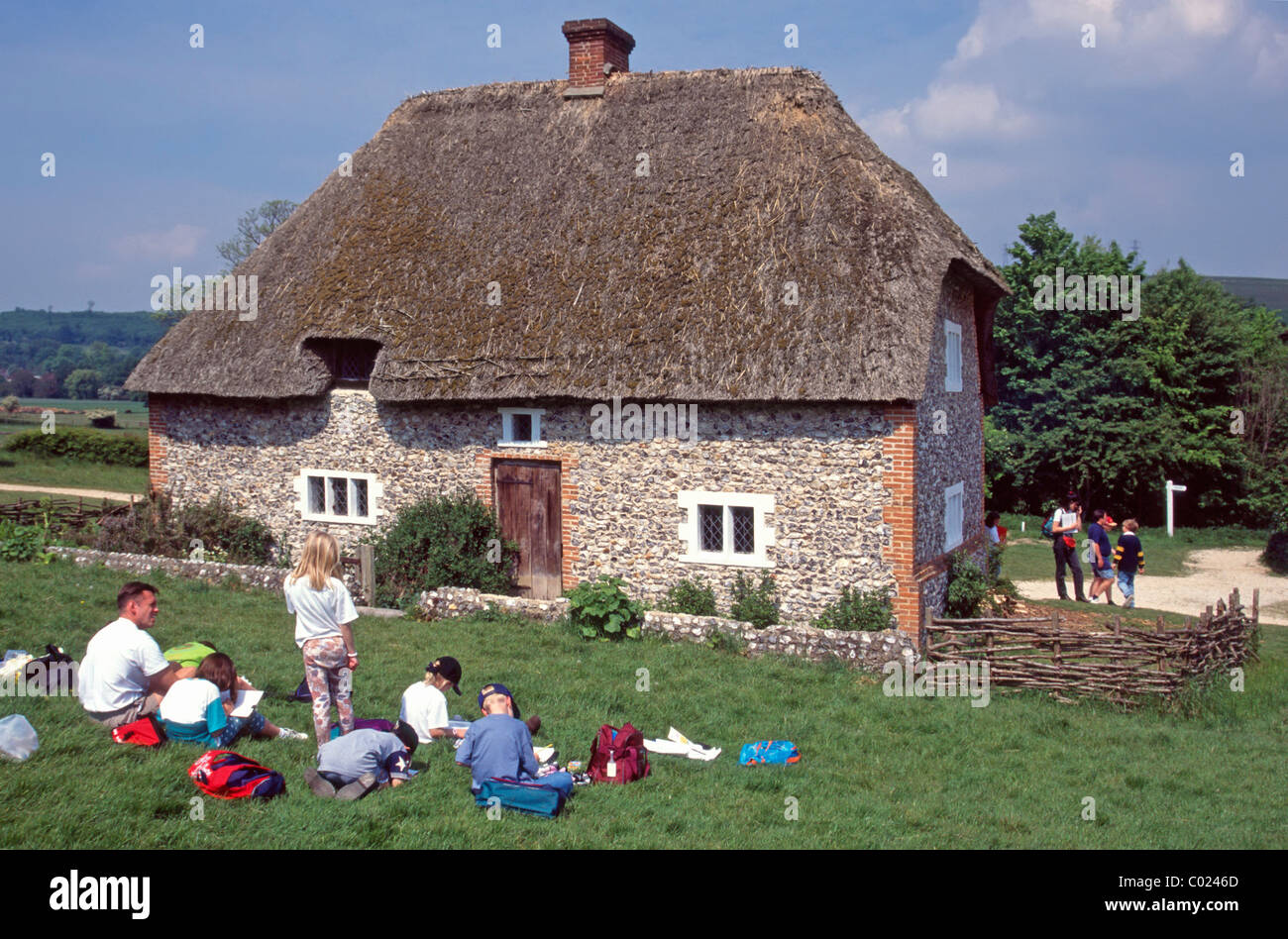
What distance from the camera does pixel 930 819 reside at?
25.6ft

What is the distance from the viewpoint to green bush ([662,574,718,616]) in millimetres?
14070

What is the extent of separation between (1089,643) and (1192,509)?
24014 mm

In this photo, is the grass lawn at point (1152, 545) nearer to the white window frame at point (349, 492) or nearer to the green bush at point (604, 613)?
the green bush at point (604, 613)

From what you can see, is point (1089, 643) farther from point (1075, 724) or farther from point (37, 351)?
point (37, 351)

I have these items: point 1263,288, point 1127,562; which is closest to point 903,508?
point 1127,562

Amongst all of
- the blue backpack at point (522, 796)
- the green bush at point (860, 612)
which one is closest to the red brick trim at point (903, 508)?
the green bush at point (860, 612)

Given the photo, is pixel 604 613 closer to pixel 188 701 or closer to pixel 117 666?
pixel 188 701

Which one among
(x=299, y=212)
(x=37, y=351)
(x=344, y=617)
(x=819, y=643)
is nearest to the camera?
(x=344, y=617)

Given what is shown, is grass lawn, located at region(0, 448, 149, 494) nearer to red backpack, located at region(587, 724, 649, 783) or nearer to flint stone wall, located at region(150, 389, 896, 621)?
flint stone wall, located at region(150, 389, 896, 621)

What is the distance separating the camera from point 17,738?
275 inches

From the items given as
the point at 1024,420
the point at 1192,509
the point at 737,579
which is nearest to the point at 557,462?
the point at 737,579

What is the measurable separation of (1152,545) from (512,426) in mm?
22173

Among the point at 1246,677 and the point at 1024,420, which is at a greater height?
the point at 1024,420

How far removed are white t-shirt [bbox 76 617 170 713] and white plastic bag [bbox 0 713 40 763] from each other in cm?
67
